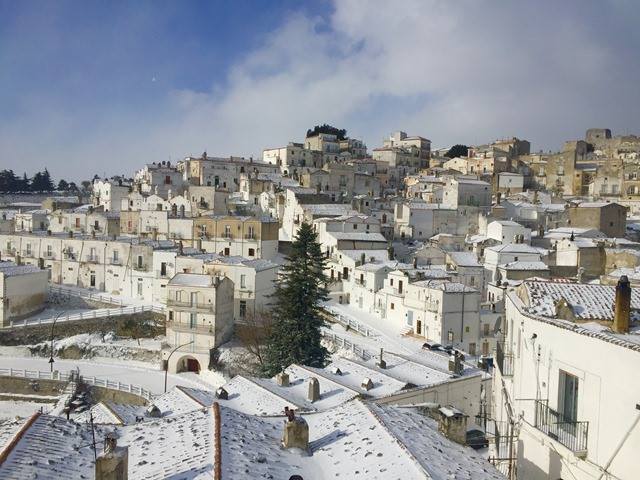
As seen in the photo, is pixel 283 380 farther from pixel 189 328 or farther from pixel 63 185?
pixel 63 185

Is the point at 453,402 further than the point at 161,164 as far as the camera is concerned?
No

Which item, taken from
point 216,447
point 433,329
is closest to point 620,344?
point 216,447

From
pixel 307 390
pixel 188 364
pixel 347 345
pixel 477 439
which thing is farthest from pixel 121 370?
pixel 477 439

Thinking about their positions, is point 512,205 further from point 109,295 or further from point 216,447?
point 216,447

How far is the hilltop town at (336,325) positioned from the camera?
423 inches

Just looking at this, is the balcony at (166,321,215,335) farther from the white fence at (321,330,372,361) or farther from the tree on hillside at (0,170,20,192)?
the tree on hillside at (0,170,20,192)

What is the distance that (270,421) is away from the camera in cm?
1367

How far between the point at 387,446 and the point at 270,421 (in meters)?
3.28

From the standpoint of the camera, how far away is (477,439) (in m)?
21.1

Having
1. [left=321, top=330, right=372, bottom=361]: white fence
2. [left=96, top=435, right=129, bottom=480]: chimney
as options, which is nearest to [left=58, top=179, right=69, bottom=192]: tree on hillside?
[left=321, top=330, right=372, bottom=361]: white fence

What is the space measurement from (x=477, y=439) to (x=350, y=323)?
20.9 metres

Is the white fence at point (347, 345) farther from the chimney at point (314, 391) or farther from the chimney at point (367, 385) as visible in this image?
the chimney at point (314, 391)

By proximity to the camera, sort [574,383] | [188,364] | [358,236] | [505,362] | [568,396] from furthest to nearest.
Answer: [358,236]
[188,364]
[505,362]
[568,396]
[574,383]

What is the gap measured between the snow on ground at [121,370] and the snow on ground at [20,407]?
3609mm
